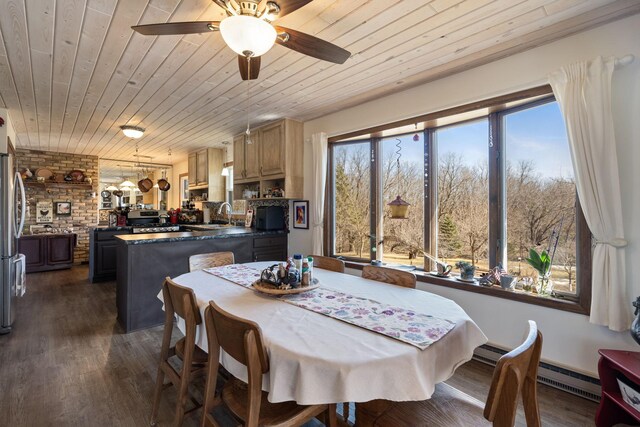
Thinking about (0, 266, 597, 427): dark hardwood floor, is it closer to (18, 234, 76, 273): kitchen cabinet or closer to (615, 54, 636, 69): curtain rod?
(615, 54, 636, 69): curtain rod

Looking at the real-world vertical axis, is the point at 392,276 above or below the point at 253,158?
below

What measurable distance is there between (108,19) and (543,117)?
10.4 feet

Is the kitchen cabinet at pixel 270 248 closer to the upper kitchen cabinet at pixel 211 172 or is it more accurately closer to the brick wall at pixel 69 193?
the upper kitchen cabinet at pixel 211 172

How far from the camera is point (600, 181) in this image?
1.85 meters

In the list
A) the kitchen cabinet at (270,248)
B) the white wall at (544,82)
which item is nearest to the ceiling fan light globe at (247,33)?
the white wall at (544,82)

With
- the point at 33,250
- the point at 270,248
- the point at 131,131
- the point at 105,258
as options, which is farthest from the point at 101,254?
the point at 270,248

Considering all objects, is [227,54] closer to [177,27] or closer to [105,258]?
[177,27]

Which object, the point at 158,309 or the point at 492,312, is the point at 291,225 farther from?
the point at 492,312

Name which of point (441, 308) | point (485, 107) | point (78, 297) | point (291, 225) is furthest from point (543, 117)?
point (78, 297)

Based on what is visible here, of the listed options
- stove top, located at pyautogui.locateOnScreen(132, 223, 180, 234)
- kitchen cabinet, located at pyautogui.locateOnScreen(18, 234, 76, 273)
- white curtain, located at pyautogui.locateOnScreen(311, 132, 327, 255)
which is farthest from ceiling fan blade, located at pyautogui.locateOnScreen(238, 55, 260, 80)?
kitchen cabinet, located at pyautogui.locateOnScreen(18, 234, 76, 273)

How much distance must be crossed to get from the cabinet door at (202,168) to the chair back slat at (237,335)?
17.3ft

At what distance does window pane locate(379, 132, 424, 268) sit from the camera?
3084mm

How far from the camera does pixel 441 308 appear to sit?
154 centimetres

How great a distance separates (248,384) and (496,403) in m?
0.82
